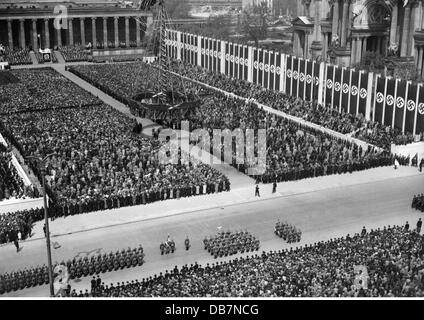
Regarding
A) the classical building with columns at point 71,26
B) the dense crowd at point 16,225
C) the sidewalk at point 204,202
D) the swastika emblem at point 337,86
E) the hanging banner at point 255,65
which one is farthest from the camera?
the classical building with columns at point 71,26

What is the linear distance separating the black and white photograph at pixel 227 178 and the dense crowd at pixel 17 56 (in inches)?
557

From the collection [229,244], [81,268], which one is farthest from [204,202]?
[81,268]

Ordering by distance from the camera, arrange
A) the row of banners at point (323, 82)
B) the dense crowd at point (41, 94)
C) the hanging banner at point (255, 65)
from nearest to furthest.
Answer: the row of banners at point (323, 82)
the dense crowd at point (41, 94)
the hanging banner at point (255, 65)

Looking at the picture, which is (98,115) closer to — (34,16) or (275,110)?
(275,110)

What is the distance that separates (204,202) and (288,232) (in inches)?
284

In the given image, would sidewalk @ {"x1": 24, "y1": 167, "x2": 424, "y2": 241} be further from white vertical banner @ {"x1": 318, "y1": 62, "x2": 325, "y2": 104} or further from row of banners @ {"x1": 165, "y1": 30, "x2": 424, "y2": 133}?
white vertical banner @ {"x1": 318, "y1": 62, "x2": 325, "y2": 104}

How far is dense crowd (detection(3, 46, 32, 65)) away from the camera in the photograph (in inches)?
3708

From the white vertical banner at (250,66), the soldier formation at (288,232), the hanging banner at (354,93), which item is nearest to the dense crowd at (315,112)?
the hanging banner at (354,93)

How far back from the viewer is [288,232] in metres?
28.9

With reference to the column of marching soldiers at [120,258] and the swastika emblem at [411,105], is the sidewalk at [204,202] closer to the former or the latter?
the column of marching soldiers at [120,258]

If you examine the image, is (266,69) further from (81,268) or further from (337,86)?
(81,268)

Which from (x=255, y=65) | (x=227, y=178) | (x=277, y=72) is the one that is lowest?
(x=227, y=178)

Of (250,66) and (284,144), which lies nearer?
(284,144)

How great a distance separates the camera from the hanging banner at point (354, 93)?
54.5 metres
